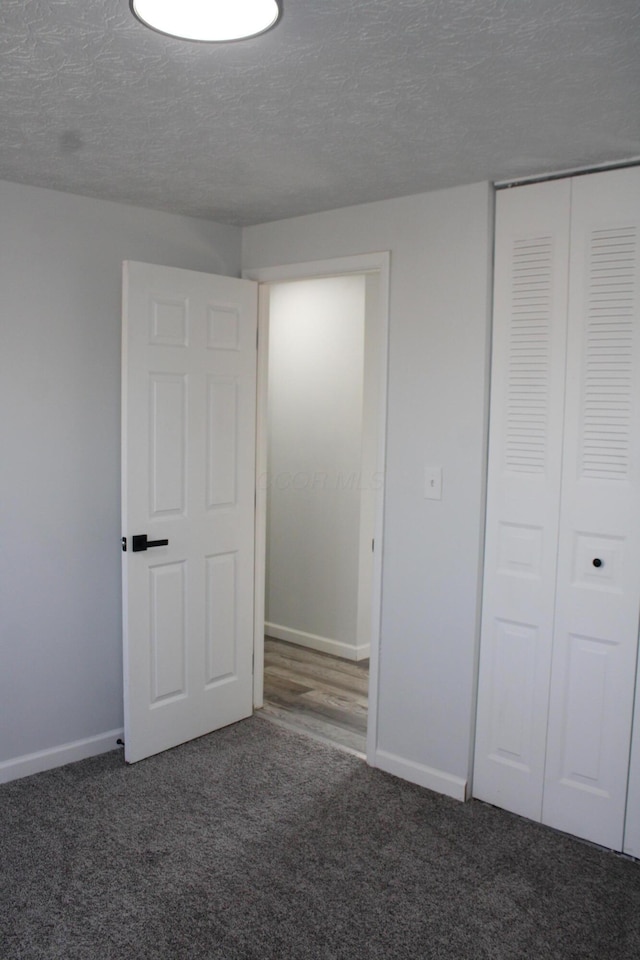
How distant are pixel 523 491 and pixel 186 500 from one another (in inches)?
56.6

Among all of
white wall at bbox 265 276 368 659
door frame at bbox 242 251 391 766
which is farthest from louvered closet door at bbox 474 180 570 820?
white wall at bbox 265 276 368 659

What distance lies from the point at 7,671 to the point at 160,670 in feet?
2.03

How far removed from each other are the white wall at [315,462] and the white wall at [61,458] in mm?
1402

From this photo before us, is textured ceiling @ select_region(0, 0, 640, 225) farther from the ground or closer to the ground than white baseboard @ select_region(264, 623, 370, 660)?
farther from the ground

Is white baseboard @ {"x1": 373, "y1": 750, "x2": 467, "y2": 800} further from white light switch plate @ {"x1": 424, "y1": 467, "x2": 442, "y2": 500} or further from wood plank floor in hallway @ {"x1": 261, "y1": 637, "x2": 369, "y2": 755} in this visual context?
white light switch plate @ {"x1": 424, "y1": 467, "x2": 442, "y2": 500}

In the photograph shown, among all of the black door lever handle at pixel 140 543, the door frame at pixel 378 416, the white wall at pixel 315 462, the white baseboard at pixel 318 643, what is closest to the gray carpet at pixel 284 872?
the door frame at pixel 378 416

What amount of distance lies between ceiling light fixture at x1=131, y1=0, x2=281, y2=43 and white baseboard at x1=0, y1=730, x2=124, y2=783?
270 cm

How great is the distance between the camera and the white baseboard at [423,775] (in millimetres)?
2969

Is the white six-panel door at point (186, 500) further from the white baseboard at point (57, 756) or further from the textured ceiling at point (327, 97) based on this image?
the textured ceiling at point (327, 97)

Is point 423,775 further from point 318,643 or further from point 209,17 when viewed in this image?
point 209,17

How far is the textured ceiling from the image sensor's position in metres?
1.59

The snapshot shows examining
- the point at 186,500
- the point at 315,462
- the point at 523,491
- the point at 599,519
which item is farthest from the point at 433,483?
the point at 315,462

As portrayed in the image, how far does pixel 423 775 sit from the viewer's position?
10.1ft

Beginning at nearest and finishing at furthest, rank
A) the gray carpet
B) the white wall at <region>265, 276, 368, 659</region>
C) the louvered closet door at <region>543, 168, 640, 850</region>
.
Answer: the gray carpet
the louvered closet door at <region>543, 168, 640, 850</region>
the white wall at <region>265, 276, 368, 659</region>
